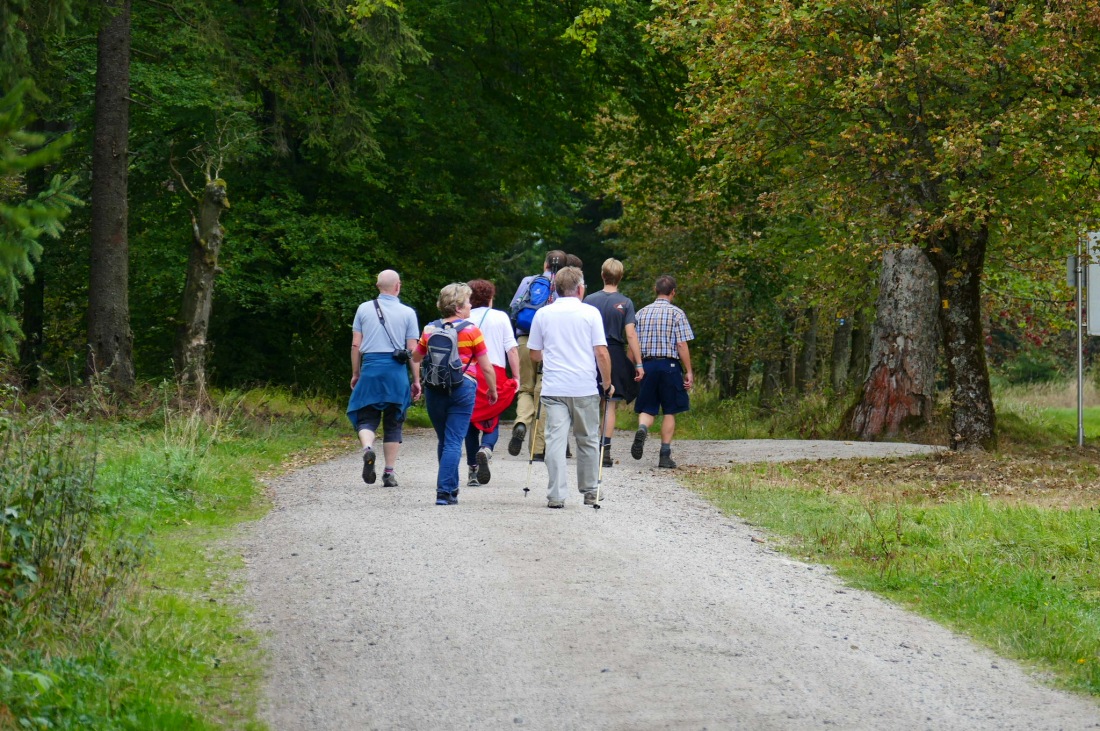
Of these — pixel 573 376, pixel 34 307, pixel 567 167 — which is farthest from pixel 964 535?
pixel 34 307

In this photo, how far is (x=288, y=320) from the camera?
1015 inches

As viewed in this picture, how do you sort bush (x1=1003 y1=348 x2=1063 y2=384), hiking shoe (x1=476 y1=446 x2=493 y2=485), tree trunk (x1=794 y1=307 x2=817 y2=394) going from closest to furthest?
hiking shoe (x1=476 y1=446 x2=493 y2=485)
tree trunk (x1=794 y1=307 x2=817 y2=394)
bush (x1=1003 y1=348 x2=1063 y2=384)

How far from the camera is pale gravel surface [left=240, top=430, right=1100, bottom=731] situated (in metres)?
5.23

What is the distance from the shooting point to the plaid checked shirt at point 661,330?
14344 millimetres

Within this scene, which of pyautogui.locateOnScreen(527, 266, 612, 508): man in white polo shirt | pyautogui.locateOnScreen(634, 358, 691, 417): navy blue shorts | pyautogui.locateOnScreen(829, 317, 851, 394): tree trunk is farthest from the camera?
pyautogui.locateOnScreen(829, 317, 851, 394): tree trunk

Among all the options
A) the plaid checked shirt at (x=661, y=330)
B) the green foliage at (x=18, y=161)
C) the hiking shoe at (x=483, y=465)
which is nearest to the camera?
the green foliage at (x=18, y=161)

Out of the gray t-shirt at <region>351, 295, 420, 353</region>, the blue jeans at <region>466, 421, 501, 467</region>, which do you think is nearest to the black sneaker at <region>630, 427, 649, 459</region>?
the blue jeans at <region>466, 421, 501, 467</region>

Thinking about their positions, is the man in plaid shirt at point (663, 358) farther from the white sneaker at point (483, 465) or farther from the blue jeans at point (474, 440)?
the white sneaker at point (483, 465)

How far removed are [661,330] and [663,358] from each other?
320mm

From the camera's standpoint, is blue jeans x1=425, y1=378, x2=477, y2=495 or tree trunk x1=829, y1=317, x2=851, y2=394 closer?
blue jeans x1=425, y1=378, x2=477, y2=495

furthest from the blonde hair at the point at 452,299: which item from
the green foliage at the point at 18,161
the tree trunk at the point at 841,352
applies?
the tree trunk at the point at 841,352

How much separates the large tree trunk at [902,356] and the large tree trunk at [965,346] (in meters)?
3.34

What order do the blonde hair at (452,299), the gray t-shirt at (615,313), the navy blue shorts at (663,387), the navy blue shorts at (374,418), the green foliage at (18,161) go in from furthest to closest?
1. the navy blue shorts at (663,387)
2. the gray t-shirt at (615,313)
3. the navy blue shorts at (374,418)
4. the blonde hair at (452,299)
5. the green foliage at (18,161)

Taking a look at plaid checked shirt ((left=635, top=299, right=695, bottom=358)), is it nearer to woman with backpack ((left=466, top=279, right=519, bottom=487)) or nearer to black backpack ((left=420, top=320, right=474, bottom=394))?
woman with backpack ((left=466, top=279, right=519, bottom=487))
